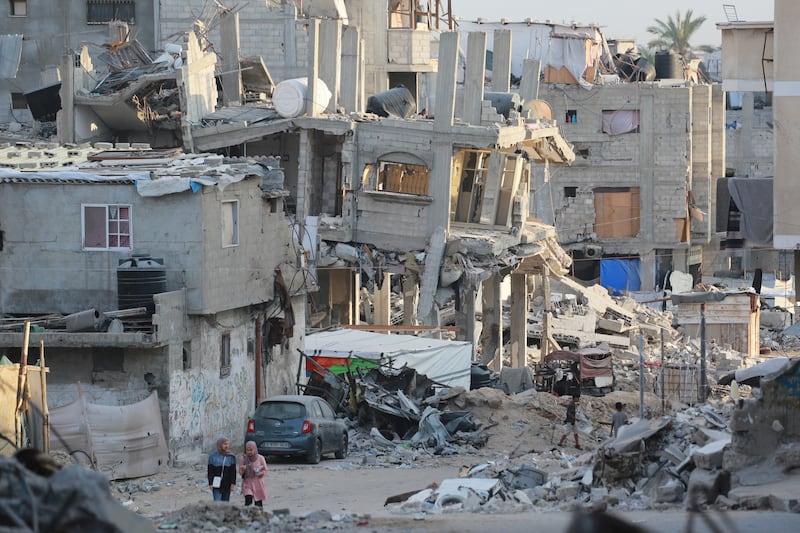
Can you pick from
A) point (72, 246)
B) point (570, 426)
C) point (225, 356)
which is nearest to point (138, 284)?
point (72, 246)

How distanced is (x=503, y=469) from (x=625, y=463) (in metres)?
3.27

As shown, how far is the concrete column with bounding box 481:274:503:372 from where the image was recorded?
4612 cm

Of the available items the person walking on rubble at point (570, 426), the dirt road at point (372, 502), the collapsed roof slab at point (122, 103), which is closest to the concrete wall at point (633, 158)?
the collapsed roof slab at point (122, 103)

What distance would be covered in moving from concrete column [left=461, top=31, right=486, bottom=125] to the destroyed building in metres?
12.0

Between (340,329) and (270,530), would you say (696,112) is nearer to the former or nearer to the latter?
(340,329)

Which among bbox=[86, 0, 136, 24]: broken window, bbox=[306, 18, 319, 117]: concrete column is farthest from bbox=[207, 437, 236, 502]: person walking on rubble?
bbox=[86, 0, 136, 24]: broken window

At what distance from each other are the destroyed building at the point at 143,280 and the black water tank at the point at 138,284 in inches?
0.7

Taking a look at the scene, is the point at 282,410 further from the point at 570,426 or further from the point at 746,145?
the point at 746,145

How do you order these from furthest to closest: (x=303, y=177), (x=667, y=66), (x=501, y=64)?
(x=667, y=66) < (x=501, y=64) < (x=303, y=177)

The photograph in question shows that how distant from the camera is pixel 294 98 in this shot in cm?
4109

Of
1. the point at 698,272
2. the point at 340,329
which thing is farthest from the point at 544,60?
the point at 340,329

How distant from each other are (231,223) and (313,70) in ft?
40.6

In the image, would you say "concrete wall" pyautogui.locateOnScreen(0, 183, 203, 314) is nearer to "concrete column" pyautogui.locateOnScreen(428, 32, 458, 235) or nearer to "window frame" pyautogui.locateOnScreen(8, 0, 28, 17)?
"concrete column" pyautogui.locateOnScreen(428, 32, 458, 235)

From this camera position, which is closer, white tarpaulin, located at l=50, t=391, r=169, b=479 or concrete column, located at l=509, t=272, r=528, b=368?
white tarpaulin, located at l=50, t=391, r=169, b=479
